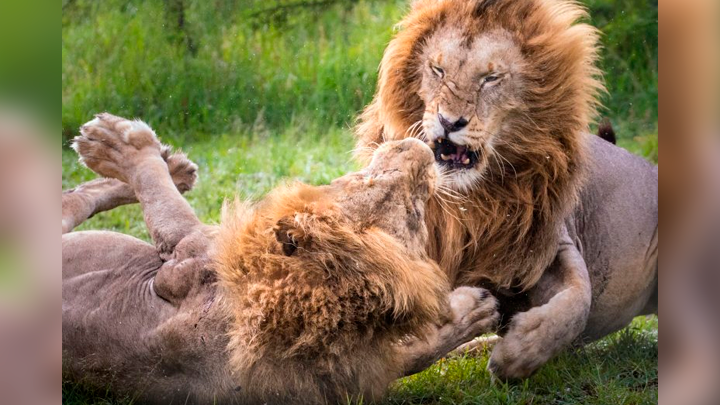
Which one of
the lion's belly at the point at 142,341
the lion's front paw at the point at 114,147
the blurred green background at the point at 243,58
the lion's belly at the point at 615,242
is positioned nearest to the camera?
the lion's belly at the point at 142,341

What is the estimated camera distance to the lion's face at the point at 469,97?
3.11m

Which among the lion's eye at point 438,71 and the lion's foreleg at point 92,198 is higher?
the lion's eye at point 438,71

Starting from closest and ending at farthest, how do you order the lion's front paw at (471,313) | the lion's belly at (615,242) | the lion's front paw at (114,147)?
the lion's front paw at (471,313), the lion's front paw at (114,147), the lion's belly at (615,242)

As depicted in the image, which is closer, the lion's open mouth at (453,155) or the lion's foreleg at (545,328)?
the lion's foreleg at (545,328)

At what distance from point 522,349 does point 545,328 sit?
103mm

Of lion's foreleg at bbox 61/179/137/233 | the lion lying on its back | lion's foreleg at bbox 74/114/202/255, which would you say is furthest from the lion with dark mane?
lion's foreleg at bbox 61/179/137/233

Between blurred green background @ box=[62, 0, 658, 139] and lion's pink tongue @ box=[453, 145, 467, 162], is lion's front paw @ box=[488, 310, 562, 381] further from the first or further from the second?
blurred green background @ box=[62, 0, 658, 139]

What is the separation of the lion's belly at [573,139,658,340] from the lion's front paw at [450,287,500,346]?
737mm

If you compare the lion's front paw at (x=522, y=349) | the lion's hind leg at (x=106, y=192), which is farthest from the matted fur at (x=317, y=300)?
the lion's hind leg at (x=106, y=192)

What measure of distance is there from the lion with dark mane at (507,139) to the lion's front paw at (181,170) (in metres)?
0.71

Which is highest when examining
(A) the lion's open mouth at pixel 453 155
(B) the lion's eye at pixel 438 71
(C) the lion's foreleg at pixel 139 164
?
(B) the lion's eye at pixel 438 71

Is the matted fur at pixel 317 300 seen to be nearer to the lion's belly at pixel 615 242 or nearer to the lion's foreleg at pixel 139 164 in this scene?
the lion's foreleg at pixel 139 164

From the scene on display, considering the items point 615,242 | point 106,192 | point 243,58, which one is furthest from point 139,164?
point 243,58

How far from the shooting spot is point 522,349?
3.04m
